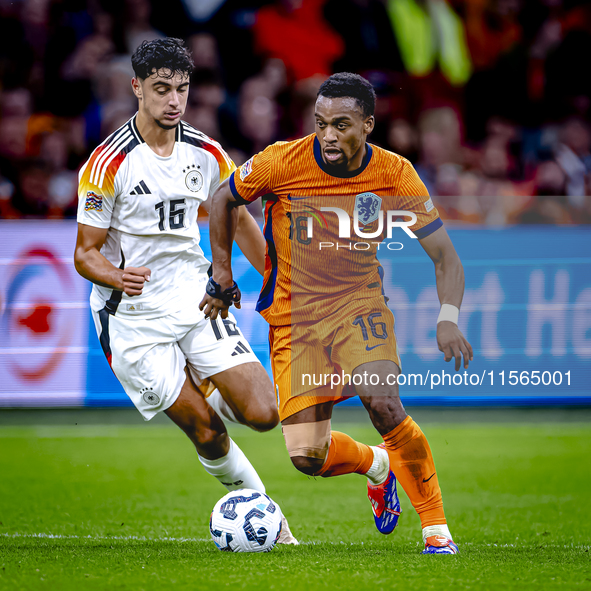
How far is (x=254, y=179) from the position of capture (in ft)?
13.2

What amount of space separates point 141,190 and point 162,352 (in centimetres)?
80

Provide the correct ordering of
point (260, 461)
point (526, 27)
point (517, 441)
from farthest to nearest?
point (526, 27)
point (517, 441)
point (260, 461)

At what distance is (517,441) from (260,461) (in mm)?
2092

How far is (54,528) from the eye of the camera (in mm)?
4488

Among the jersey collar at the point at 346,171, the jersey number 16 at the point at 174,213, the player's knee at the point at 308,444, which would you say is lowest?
the player's knee at the point at 308,444

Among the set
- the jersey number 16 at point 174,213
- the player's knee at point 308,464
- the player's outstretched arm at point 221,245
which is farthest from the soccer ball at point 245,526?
the jersey number 16 at point 174,213

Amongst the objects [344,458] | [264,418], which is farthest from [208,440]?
[344,458]

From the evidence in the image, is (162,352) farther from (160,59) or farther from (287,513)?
(160,59)

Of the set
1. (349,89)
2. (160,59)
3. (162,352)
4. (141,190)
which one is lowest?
(162,352)

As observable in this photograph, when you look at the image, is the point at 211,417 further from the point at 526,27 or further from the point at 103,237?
the point at 526,27

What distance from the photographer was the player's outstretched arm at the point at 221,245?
160 inches

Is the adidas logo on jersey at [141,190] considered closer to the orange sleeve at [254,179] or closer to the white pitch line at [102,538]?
the orange sleeve at [254,179]

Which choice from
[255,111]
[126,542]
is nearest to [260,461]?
[126,542]

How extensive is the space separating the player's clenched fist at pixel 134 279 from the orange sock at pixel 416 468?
1308mm
